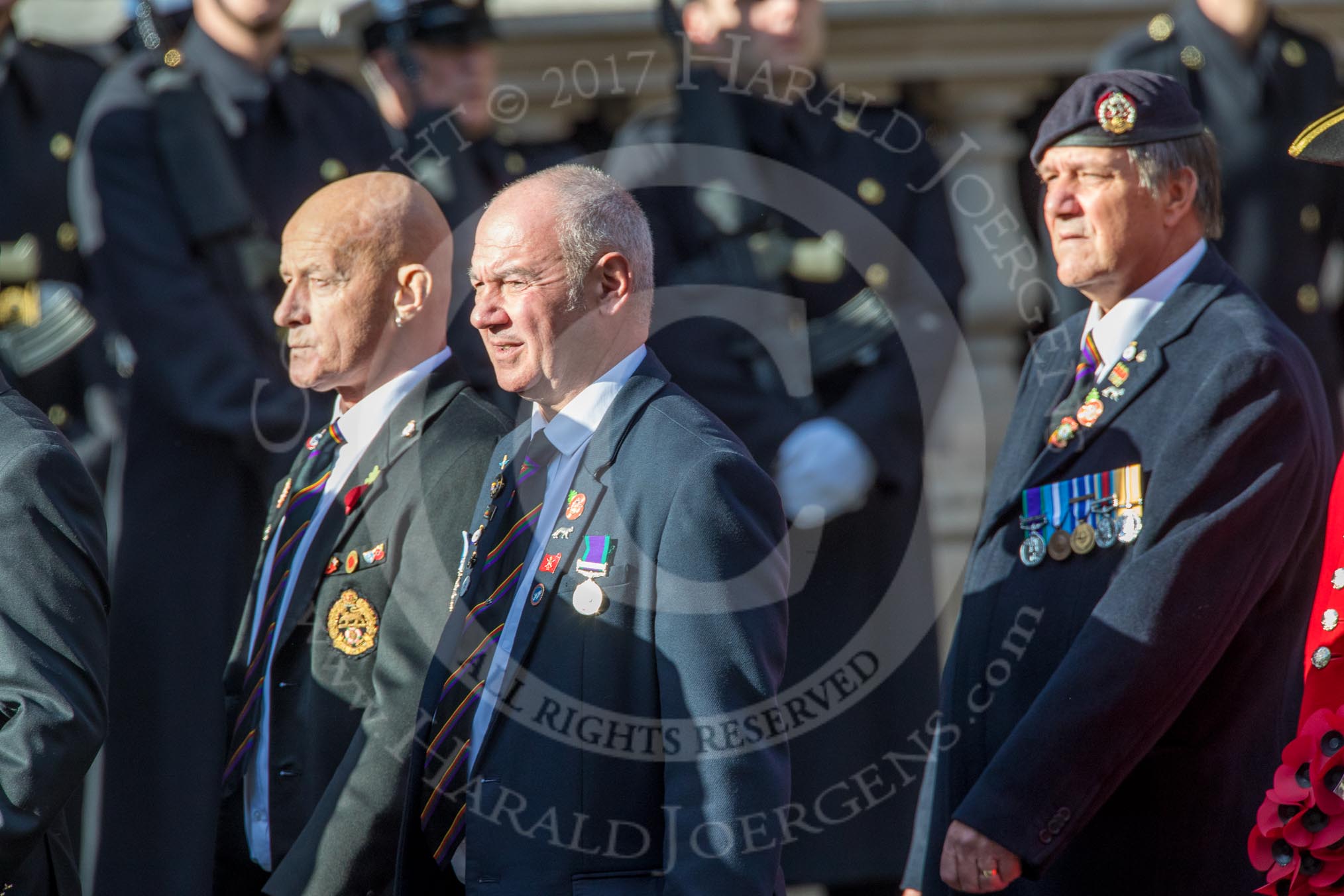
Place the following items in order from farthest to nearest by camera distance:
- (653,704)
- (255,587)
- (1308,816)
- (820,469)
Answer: (820,469) < (255,587) < (653,704) < (1308,816)

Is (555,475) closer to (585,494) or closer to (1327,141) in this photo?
(585,494)

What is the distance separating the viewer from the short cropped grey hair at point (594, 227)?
340 centimetres

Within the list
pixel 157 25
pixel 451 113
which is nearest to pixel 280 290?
pixel 451 113

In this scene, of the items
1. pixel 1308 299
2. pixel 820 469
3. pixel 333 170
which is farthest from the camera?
pixel 1308 299

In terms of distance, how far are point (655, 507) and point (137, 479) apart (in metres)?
2.33

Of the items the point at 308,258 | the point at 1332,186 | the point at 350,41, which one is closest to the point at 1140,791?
the point at 308,258

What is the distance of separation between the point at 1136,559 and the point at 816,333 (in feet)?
5.61

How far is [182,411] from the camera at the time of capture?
4941mm

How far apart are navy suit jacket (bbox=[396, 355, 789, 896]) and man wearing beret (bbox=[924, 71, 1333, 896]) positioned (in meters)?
0.64

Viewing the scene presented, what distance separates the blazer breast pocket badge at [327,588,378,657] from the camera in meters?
3.69

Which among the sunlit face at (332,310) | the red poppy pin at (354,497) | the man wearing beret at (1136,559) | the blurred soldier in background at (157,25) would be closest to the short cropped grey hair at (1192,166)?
the man wearing beret at (1136,559)

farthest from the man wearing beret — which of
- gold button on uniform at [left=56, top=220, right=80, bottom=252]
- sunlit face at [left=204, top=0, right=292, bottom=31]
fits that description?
gold button on uniform at [left=56, top=220, right=80, bottom=252]

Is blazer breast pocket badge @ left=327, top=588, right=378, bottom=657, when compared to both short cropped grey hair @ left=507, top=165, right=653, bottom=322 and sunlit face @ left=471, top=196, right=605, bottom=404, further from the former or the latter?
short cropped grey hair @ left=507, top=165, right=653, bottom=322

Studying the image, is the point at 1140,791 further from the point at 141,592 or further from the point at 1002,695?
the point at 141,592
